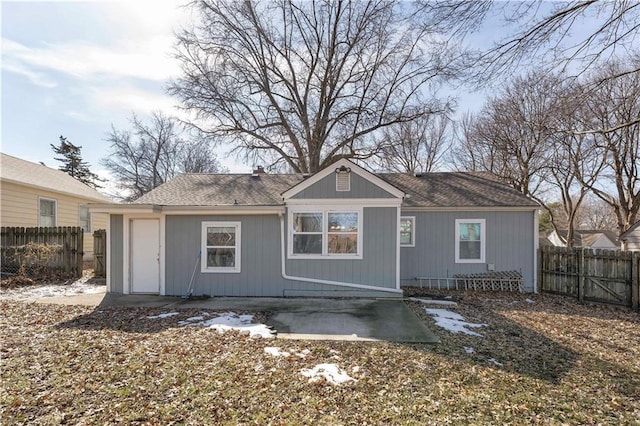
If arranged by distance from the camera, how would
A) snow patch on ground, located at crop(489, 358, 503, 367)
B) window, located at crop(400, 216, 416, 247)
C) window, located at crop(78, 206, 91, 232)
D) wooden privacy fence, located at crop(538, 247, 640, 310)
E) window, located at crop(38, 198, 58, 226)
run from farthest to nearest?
window, located at crop(78, 206, 91, 232)
window, located at crop(38, 198, 58, 226)
window, located at crop(400, 216, 416, 247)
wooden privacy fence, located at crop(538, 247, 640, 310)
snow patch on ground, located at crop(489, 358, 503, 367)

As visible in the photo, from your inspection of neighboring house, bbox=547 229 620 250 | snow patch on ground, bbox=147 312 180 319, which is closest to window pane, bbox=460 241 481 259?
snow patch on ground, bbox=147 312 180 319

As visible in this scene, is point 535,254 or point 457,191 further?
point 457,191

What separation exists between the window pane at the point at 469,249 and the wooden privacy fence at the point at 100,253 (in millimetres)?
12677

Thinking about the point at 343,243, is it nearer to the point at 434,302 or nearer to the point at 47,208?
the point at 434,302

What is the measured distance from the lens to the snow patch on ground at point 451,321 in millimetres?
6469

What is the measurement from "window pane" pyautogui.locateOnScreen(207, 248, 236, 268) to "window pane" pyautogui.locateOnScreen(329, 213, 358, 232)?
9.41ft

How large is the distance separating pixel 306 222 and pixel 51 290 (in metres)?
Answer: 7.65

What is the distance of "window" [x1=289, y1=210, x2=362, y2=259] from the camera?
30.2 feet

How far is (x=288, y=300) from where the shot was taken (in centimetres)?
884

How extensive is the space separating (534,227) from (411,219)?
13.4ft

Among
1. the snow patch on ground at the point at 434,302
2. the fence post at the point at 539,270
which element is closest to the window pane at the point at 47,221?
the snow patch on ground at the point at 434,302

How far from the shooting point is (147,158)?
3108cm

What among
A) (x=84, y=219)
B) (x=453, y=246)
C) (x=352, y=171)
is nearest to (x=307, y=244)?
(x=352, y=171)

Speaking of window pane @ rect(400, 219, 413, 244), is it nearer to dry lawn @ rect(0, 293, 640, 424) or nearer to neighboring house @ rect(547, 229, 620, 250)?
dry lawn @ rect(0, 293, 640, 424)
